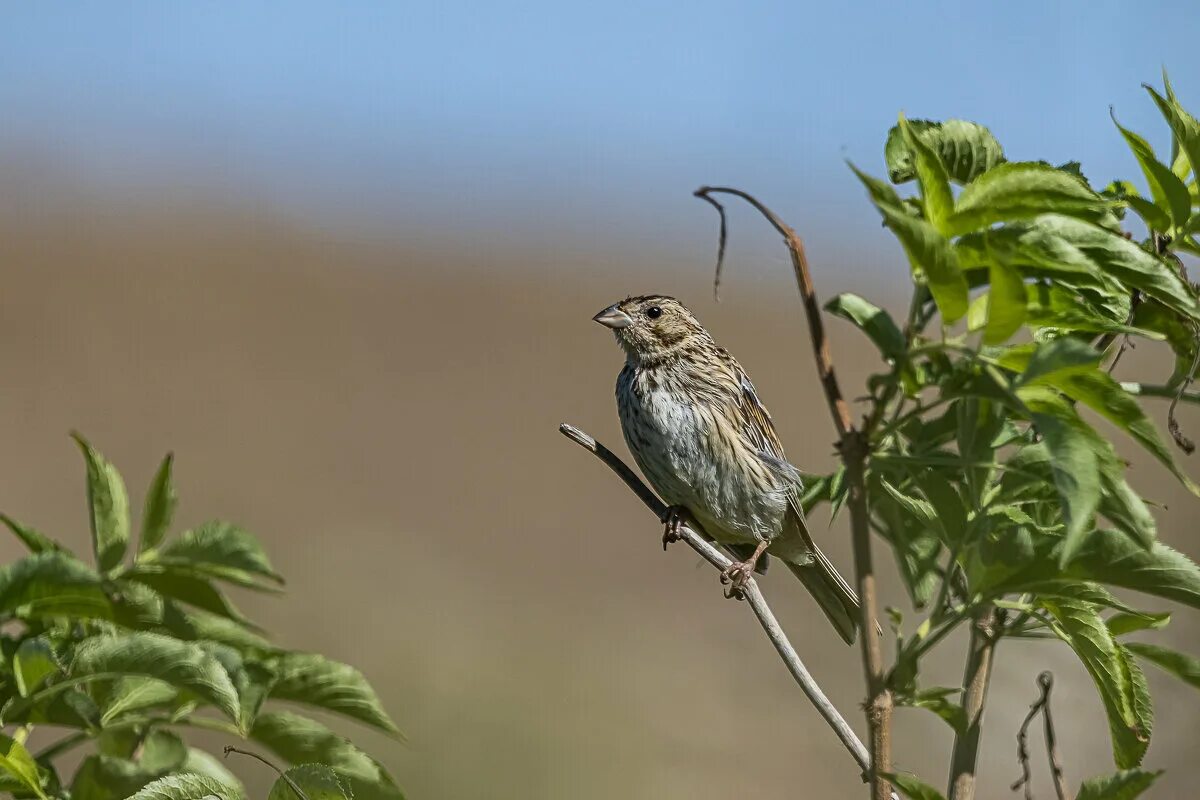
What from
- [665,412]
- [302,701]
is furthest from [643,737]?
[302,701]

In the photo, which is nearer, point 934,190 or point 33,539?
point 934,190

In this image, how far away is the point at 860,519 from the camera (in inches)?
49.6

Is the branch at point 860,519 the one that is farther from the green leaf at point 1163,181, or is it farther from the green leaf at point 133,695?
the green leaf at point 133,695

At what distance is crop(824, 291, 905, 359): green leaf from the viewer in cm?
138

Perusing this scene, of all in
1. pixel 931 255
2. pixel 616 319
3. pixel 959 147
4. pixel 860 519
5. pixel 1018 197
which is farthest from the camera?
pixel 616 319

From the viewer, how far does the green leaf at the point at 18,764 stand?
5.61ft

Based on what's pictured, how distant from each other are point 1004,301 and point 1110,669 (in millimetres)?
586

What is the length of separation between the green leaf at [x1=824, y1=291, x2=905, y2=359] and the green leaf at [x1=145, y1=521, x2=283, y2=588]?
2.78 ft

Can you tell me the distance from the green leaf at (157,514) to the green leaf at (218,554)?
0.18 meters

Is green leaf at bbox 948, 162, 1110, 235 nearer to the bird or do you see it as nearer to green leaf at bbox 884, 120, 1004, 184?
green leaf at bbox 884, 120, 1004, 184

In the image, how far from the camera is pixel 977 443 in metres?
1.55

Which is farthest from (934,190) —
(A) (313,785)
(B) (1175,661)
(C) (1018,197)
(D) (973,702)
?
(A) (313,785)

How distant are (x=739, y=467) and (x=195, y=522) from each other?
38.8ft

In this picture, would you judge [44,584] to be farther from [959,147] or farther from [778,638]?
[959,147]
